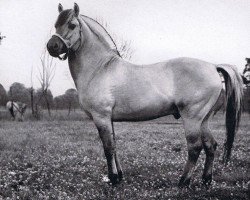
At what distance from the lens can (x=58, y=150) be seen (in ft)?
40.0

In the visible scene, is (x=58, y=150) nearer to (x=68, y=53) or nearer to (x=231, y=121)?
(x=68, y=53)

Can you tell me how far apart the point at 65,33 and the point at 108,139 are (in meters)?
2.18

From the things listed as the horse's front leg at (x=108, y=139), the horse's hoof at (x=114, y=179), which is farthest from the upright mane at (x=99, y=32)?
the horse's hoof at (x=114, y=179)

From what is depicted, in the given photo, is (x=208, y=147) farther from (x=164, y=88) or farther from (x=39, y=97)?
(x=39, y=97)

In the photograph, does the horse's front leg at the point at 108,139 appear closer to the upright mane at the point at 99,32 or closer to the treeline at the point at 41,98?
the upright mane at the point at 99,32

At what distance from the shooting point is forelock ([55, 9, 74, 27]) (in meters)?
6.66

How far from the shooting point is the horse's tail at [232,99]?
6.98 m

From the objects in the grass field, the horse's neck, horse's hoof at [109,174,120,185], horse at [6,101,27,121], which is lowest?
horse at [6,101,27,121]

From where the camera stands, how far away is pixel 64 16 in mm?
6664

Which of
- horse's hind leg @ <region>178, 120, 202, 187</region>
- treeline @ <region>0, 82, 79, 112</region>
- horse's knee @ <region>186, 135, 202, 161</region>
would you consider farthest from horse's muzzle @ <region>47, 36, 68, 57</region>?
treeline @ <region>0, 82, 79, 112</region>

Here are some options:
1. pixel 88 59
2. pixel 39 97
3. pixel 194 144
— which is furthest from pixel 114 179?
pixel 39 97

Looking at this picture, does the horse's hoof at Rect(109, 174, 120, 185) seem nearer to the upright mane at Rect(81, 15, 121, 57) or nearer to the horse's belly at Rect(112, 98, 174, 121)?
the horse's belly at Rect(112, 98, 174, 121)

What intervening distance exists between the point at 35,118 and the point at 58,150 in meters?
20.2

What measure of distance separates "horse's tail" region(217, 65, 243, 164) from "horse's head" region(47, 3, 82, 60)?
115 inches
